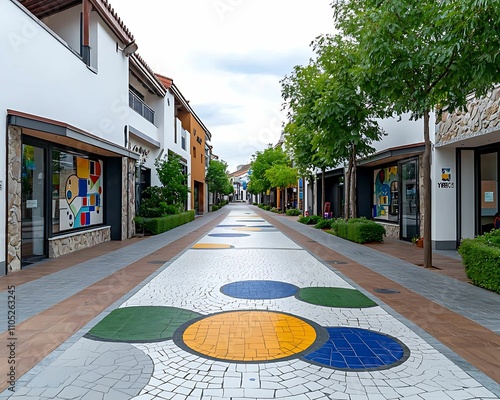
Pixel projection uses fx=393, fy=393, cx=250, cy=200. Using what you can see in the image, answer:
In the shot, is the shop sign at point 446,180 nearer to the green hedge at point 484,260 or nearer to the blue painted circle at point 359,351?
the green hedge at point 484,260

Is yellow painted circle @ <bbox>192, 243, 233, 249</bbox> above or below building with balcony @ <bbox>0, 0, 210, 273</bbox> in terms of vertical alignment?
below

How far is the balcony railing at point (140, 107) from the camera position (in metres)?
17.6

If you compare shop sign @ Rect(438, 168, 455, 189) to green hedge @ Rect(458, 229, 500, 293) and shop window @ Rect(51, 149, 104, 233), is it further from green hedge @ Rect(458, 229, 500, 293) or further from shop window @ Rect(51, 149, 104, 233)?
shop window @ Rect(51, 149, 104, 233)

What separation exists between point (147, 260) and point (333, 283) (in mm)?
5077

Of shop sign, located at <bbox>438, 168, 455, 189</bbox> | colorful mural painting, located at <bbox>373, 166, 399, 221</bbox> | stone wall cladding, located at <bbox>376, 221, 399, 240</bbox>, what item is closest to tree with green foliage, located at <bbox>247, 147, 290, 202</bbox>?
colorful mural painting, located at <bbox>373, 166, 399, 221</bbox>

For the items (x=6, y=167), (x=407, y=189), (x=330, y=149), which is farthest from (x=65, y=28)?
(x=407, y=189)

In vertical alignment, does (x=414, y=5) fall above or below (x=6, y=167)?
above

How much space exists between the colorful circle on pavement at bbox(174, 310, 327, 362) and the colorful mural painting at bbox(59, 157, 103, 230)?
8007 mm

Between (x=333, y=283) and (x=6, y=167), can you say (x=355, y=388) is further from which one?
(x=6, y=167)

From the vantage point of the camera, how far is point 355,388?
340cm

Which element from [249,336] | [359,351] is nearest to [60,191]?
[249,336]

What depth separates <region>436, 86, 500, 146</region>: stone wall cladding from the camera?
31.5ft

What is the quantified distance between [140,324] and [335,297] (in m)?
3.20

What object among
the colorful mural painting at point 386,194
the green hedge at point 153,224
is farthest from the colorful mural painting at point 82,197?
the colorful mural painting at point 386,194
